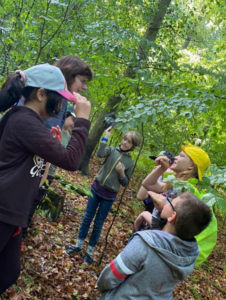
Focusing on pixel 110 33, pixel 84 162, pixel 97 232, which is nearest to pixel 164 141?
pixel 84 162

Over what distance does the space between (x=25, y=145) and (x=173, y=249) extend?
1170 millimetres

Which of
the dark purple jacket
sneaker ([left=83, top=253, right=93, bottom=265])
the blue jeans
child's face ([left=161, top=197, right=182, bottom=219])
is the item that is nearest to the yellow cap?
child's face ([left=161, top=197, right=182, bottom=219])

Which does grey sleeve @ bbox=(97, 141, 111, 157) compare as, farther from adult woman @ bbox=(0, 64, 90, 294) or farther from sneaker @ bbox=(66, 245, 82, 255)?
adult woman @ bbox=(0, 64, 90, 294)

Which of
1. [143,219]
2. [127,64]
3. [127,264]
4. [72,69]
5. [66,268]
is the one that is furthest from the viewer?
[127,64]

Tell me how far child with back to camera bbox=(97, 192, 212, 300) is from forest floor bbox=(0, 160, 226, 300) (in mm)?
1510

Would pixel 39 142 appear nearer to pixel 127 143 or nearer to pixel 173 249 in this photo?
pixel 173 249

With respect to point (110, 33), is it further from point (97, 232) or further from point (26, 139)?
point (26, 139)

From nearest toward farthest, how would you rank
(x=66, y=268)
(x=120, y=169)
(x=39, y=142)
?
(x=39, y=142) < (x=66, y=268) < (x=120, y=169)

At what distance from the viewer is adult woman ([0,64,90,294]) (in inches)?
67.5

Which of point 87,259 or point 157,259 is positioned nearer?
point 157,259

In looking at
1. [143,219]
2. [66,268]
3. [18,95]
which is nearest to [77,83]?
[18,95]

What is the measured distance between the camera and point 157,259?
184cm

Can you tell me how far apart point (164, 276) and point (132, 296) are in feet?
0.81

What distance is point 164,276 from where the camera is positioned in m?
1.87
